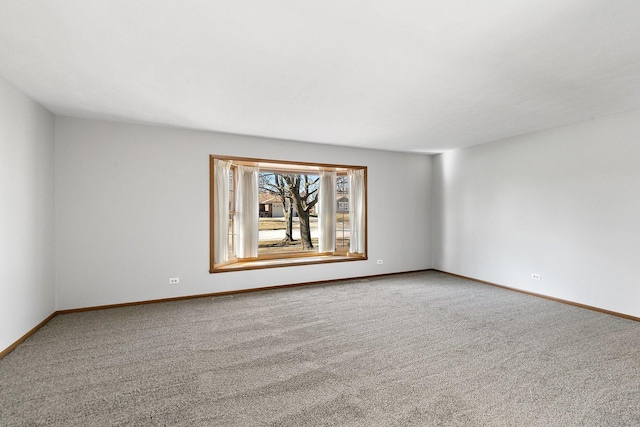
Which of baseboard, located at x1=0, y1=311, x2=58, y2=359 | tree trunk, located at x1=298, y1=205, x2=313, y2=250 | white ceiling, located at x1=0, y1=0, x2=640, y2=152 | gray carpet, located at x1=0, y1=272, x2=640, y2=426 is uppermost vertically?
white ceiling, located at x1=0, y1=0, x2=640, y2=152

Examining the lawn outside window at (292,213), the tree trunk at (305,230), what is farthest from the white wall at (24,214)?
the tree trunk at (305,230)

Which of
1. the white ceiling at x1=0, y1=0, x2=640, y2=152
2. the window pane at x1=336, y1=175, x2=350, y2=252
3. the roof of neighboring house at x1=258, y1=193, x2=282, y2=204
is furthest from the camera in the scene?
the window pane at x1=336, y1=175, x2=350, y2=252

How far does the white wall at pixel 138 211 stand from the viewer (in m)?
3.82

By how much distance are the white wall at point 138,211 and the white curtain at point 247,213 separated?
42 centimetres

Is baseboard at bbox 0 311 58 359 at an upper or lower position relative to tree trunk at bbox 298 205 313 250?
lower

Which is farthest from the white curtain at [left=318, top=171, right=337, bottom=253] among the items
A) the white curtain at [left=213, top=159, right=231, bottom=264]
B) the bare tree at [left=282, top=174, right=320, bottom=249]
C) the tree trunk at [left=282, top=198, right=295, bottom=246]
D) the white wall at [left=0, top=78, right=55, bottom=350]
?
the white wall at [left=0, top=78, right=55, bottom=350]

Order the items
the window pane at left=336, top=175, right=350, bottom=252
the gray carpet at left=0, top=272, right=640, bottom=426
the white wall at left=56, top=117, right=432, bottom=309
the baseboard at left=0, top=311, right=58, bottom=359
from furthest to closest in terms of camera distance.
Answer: the window pane at left=336, top=175, right=350, bottom=252 < the white wall at left=56, top=117, right=432, bottom=309 < the baseboard at left=0, top=311, right=58, bottom=359 < the gray carpet at left=0, top=272, right=640, bottom=426

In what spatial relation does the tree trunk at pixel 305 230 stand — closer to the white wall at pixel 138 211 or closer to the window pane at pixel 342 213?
the window pane at pixel 342 213

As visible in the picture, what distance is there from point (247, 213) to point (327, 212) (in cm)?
153

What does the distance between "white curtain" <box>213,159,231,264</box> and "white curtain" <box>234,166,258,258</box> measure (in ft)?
0.92

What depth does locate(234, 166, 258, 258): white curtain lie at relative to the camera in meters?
5.07

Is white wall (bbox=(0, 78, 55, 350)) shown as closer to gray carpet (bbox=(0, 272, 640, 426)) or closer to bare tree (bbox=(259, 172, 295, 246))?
gray carpet (bbox=(0, 272, 640, 426))

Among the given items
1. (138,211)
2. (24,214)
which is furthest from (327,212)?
(24,214)

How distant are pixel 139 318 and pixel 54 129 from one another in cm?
254
